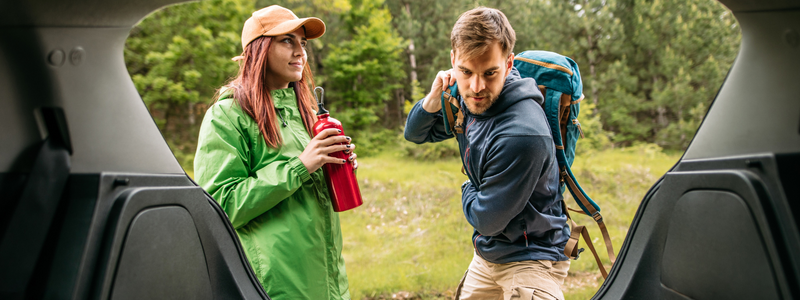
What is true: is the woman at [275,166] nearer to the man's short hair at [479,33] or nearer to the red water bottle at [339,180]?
the red water bottle at [339,180]

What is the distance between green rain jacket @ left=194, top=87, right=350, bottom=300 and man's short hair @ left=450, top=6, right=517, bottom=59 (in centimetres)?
73

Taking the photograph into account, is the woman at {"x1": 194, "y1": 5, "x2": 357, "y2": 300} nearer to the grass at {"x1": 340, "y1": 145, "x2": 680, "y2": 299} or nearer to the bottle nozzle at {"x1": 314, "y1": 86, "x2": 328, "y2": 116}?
the bottle nozzle at {"x1": 314, "y1": 86, "x2": 328, "y2": 116}

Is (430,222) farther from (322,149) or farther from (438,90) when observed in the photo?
(322,149)

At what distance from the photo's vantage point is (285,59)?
6.05 feet

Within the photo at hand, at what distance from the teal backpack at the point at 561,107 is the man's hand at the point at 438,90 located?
0.04m

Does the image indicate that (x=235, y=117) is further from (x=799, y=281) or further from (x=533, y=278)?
(x=799, y=281)

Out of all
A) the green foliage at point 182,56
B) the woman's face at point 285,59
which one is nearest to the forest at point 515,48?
the green foliage at point 182,56

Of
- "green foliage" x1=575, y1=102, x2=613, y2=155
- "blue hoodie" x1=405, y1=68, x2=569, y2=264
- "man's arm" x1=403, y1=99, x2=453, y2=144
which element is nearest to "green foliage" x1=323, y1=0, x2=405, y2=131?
"green foliage" x1=575, y1=102, x2=613, y2=155

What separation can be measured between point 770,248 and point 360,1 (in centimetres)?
1262

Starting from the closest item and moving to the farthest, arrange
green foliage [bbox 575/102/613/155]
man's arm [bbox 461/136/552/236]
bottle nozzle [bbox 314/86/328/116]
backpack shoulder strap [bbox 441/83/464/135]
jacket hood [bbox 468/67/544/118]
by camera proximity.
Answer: man's arm [bbox 461/136/552/236] → jacket hood [bbox 468/67/544/118] → bottle nozzle [bbox 314/86/328/116] → backpack shoulder strap [bbox 441/83/464/135] → green foliage [bbox 575/102/613/155]

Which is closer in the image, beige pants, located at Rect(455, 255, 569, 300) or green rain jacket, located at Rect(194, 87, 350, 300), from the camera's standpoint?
green rain jacket, located at Rect(194, 87, 350, 300)

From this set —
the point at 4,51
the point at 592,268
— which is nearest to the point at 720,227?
the point at 4,51

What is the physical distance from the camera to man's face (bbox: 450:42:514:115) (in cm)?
167

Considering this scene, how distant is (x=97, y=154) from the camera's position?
999 millimetres
